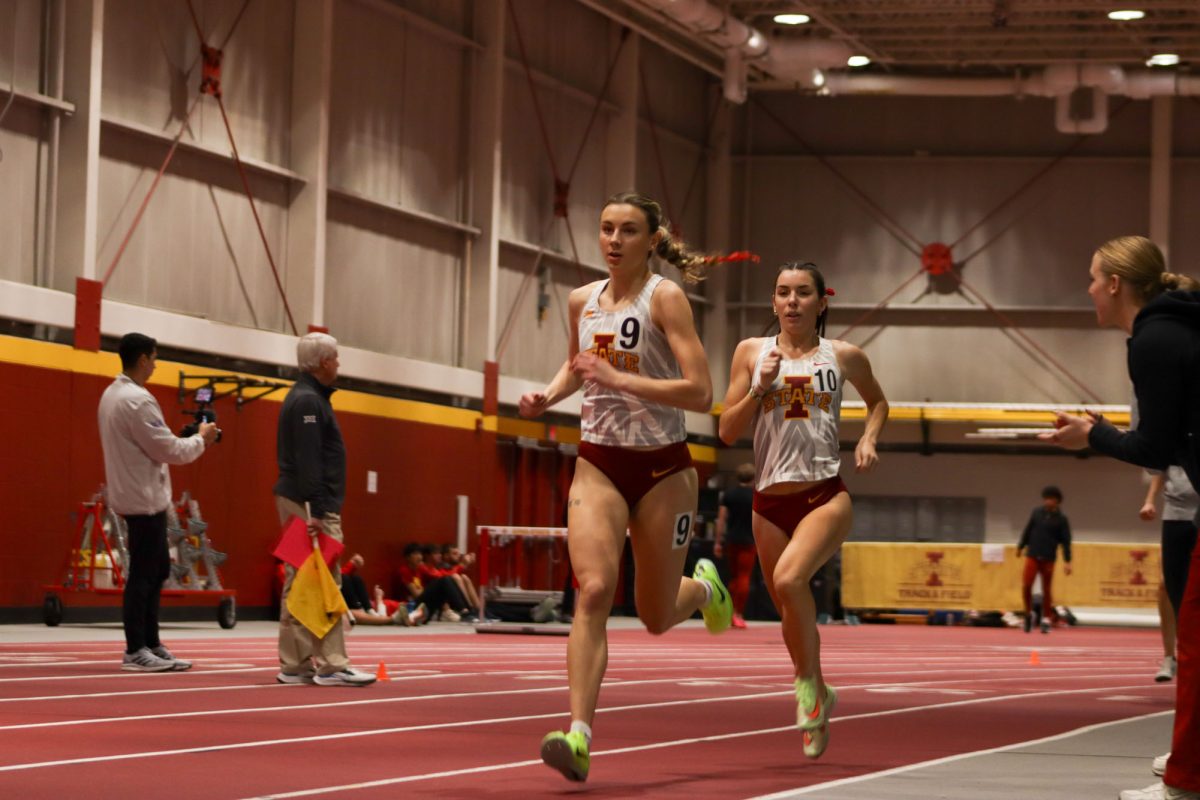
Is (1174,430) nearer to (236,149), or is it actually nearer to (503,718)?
(503,718)

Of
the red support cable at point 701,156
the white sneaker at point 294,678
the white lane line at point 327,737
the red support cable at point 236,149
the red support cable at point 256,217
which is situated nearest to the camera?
the white lane line at point 327,737

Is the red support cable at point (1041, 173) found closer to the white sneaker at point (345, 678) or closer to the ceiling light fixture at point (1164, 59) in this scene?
the ceiling light fixture at point (1164, 59)

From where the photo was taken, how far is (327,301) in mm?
24859

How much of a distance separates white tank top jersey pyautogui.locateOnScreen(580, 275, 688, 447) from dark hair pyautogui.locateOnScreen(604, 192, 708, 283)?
202 mm

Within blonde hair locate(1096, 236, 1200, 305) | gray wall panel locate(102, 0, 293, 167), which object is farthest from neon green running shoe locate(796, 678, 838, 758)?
gray wall panel locate(102, 0, 293, 167)

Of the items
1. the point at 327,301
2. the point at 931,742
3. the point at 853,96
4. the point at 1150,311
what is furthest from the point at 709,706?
the point at 853,96

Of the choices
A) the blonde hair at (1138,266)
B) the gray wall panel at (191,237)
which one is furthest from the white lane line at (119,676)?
the gray wall panel at (191,237)

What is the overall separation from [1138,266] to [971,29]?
1050 inches

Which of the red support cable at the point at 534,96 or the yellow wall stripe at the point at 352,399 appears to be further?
the red support cable at the point at 534,96

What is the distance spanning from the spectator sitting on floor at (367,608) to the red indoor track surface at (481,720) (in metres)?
6.27

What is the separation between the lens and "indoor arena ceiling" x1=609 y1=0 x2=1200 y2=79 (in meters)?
29.8

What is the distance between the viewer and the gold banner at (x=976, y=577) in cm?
2820

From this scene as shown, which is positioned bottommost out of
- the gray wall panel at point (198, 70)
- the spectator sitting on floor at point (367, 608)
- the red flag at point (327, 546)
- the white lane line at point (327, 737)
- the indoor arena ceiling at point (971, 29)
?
the spectator sitting on floor at point (367, 608)

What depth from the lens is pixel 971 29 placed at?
31.6 metres
